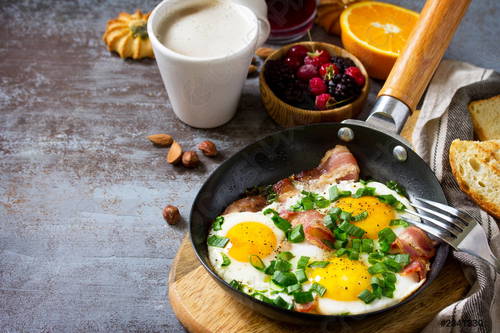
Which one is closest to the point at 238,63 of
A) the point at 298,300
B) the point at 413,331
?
the point at 298,300

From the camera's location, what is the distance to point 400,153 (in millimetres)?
3076

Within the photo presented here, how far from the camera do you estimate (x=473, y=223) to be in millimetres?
2641

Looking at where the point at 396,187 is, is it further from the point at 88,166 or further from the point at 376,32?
the point at 88,166

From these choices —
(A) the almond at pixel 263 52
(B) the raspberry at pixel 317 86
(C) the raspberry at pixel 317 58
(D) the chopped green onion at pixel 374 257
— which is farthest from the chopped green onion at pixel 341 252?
(A) the almond at pixel 263 52

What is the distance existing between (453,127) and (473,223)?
34.2 inches

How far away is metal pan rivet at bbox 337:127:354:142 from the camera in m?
3.18

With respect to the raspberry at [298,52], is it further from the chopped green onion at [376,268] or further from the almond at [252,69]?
the chopped green onion at [376,268]

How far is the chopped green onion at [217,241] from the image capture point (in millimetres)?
2707

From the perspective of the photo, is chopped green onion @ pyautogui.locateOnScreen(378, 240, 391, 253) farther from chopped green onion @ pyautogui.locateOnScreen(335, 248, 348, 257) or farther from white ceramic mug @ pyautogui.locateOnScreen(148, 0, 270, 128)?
white ceramic mug @ pyautogui.locateOnScreen(148, 0, 270, 128)

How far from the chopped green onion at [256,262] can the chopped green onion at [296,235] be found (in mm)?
198

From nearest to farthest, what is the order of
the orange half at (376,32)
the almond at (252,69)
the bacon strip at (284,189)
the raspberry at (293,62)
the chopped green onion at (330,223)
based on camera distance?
the chopped green onion at (330,223) < the bacon strip at (284,189) < the raspberry at (293,62) < the orange half at (376,32) < the almond at (252,69)

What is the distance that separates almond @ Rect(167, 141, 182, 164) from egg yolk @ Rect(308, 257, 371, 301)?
1.27m

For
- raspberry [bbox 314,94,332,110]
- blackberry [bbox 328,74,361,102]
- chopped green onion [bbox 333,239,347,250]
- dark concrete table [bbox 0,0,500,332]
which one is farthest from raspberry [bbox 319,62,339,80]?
chopped green onion [bbox 333,239,347,250]

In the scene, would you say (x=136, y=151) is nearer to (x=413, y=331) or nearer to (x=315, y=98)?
(x=315, y=98)
